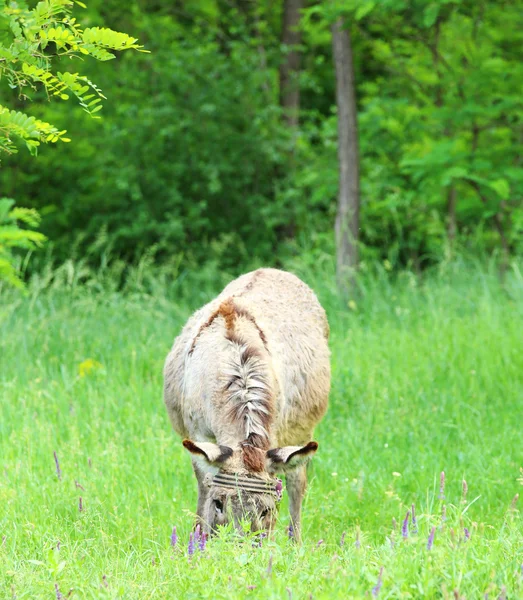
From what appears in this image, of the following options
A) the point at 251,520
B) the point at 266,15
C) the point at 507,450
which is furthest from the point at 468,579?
the point at 266,15

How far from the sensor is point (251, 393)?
4809 mm

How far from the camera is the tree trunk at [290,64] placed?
1605 centimetres

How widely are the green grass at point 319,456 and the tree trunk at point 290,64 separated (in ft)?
18.7

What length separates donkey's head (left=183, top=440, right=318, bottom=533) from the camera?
4.23 metres

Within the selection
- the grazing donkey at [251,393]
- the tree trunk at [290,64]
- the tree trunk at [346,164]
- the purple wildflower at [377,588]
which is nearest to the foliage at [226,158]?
the tree trunk at [290,64]

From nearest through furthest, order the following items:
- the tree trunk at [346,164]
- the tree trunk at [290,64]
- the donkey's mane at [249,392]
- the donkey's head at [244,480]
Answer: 1. the donkey's head at [244,480]
2. the donkey's mane at [249,392]
3. the tree trunk at [346,164]
4. the tree trunk at [290,64]

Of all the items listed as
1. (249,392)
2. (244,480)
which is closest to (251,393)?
(249,392)

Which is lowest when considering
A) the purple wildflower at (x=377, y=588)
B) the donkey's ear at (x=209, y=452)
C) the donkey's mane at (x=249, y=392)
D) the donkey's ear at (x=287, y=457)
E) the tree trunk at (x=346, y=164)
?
the purple wildflower at (x=377, y=588)

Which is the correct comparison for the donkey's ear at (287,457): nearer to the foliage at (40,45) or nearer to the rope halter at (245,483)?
the rope halter at (245,483)

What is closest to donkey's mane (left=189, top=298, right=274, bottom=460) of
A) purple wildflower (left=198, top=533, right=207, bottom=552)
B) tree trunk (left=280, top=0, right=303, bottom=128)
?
purple wildflower (left=198, top=533, right=207, bottom=552)

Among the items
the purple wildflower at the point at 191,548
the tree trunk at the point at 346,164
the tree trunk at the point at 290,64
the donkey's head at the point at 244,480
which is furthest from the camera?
the tree trunk at the point at 290,64

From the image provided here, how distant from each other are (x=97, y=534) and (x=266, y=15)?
46.8 feet

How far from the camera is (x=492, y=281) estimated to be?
427 inches

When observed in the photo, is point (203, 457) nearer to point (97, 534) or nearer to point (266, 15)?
point (97, 534)
